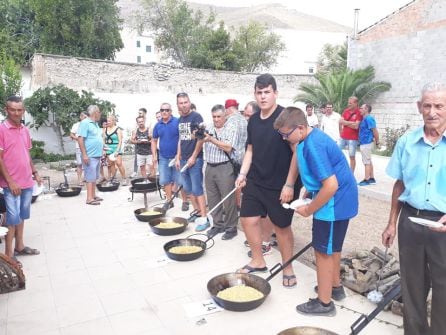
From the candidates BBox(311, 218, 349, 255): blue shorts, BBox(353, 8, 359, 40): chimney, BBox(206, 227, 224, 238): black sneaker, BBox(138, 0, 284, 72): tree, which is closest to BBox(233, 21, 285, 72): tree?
BBox(138, 0, 284, 72): tree

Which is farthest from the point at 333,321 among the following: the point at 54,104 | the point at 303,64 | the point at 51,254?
the point at 303,64

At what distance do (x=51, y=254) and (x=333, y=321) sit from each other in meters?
3.31

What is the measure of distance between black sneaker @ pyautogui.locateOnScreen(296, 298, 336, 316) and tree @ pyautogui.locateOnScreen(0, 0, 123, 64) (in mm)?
21498

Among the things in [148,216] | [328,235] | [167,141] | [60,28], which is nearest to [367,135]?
[167,141]

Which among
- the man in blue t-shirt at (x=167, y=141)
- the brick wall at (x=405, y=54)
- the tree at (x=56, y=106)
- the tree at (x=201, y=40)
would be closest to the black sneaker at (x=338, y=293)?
the man in blue t-shirt at (x=167, y=141)

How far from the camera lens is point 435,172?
226 centimetres

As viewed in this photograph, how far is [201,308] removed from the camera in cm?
328

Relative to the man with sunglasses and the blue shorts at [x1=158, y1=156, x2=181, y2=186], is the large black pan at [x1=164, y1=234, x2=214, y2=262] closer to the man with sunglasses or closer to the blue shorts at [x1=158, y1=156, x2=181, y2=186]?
the man with sunglasses

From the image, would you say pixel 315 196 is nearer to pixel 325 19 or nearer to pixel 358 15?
pixel 358 15

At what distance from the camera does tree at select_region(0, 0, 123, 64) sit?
2059 centimetres

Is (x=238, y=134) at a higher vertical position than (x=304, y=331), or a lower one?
higher

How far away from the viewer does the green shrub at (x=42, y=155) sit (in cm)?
1252

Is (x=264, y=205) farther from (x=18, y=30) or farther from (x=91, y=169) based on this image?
(x=18, y=30)

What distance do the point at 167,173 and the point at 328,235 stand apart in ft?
12.7
